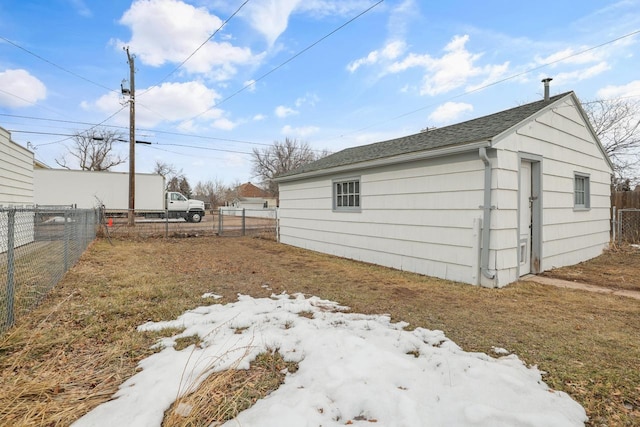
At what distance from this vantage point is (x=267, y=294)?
4.67 meters

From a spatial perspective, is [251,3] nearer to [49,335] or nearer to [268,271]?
[268,271]

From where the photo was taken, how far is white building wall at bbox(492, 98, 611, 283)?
5.23m

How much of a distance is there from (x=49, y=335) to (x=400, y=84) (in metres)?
12.4

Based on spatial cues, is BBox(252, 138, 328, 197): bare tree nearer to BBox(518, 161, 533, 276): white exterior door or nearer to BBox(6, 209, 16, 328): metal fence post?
BBox(518, 161, 533, 276): white exterior door

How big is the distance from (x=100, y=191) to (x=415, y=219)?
21.3 meters

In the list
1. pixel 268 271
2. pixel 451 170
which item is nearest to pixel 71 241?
pixel 268 271

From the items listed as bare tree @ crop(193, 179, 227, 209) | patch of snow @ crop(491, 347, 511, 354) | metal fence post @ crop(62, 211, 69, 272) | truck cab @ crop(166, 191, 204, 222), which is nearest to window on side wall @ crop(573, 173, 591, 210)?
patch of snow @ crop(491, 347, 511, 354)

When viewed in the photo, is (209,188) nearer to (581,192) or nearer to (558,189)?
(581,192)

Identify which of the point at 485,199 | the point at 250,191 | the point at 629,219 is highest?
the point at 250,191

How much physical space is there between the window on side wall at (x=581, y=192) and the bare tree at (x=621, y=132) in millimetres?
12680

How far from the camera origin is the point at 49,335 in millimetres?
2961

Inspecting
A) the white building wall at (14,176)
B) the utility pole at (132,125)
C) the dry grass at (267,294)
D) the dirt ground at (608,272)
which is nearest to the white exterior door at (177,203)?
the utility pole at (132,125)

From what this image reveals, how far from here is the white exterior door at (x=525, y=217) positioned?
5.74m

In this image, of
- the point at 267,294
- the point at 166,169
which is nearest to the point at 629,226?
the point at 267,294
